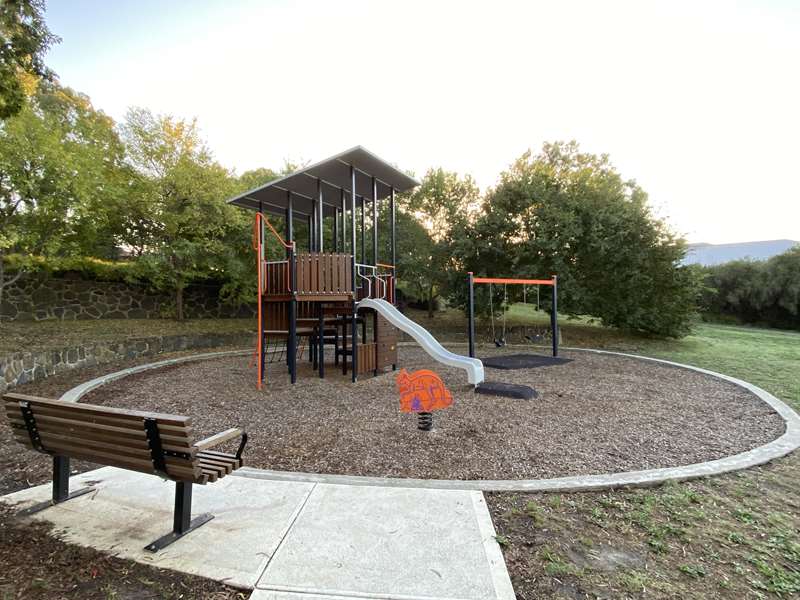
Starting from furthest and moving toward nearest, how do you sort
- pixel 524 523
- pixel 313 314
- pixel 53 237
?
1. pixel 313 314
2. pixel 53 237
3. pixel 524 523

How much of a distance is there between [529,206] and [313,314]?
8.82 meters

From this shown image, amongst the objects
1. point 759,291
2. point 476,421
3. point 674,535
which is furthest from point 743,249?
point 674,535

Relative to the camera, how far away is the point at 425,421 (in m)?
4.50

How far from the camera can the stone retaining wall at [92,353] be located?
6.79 m

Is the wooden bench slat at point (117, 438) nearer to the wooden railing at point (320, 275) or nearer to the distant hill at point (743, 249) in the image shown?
the wooden railing at point (320, 275)

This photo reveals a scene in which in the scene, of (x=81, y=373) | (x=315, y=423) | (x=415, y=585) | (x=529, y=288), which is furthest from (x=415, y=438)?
(x=529, y=288)

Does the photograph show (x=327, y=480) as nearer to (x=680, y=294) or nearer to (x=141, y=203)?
(x=141, y=203)

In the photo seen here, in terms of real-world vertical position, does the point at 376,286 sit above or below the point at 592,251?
below

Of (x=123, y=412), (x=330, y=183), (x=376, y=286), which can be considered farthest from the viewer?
(x=330, y=183)

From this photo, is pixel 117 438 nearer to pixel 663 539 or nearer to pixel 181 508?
pixel 181 508

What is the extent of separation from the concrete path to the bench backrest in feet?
1.31

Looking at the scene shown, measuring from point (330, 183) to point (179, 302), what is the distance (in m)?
7.59

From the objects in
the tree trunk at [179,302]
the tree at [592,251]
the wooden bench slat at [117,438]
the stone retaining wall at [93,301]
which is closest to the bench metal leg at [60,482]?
the wooden bench slat at [117,438]

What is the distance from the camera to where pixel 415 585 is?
1.99 m
